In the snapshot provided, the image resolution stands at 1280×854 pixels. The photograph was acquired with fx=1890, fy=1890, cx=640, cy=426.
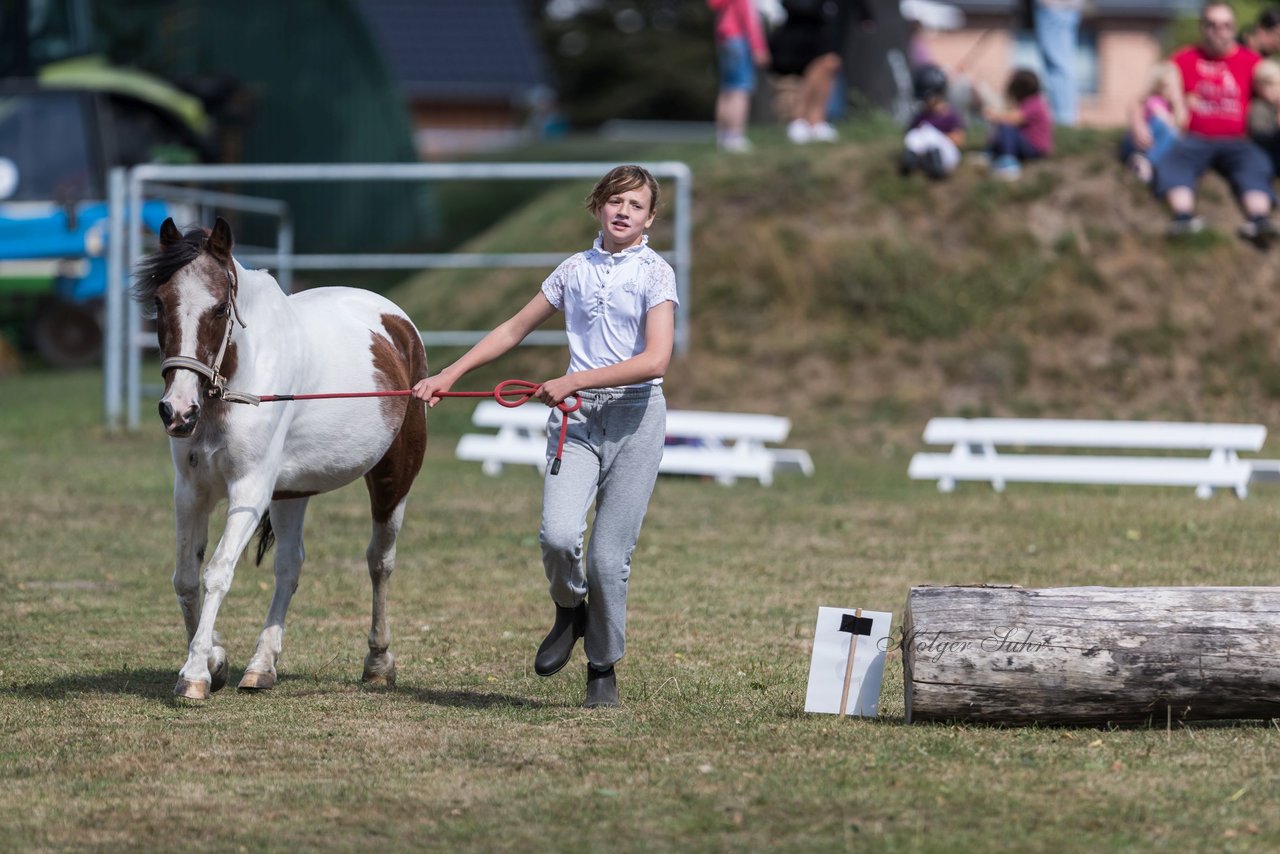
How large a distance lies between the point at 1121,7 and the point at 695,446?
36.9 metres

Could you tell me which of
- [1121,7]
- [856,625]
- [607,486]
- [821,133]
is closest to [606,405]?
[607,486]

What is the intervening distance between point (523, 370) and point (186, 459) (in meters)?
11.8

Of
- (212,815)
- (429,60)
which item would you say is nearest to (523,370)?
(212,815)

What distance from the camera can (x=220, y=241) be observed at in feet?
23.4

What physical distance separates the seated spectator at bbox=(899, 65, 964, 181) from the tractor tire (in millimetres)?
9836

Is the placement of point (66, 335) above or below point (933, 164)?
below

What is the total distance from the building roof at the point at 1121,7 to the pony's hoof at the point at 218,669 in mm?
43675

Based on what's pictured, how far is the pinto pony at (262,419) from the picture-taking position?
277 inches

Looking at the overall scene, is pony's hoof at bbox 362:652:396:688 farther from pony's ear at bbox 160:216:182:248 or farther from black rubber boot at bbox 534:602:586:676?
pony's ear at bbox 160:216:182:248

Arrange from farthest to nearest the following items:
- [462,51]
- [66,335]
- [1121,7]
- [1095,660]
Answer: [462,51] < [1121,7] < [66,335] < [1095,660]

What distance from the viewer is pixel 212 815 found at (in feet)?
18.3

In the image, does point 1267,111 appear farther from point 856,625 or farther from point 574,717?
point 574,717

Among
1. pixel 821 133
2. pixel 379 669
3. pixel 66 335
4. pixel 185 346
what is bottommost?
pixel 66 335

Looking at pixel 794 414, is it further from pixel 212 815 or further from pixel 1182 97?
pixel 212 815
